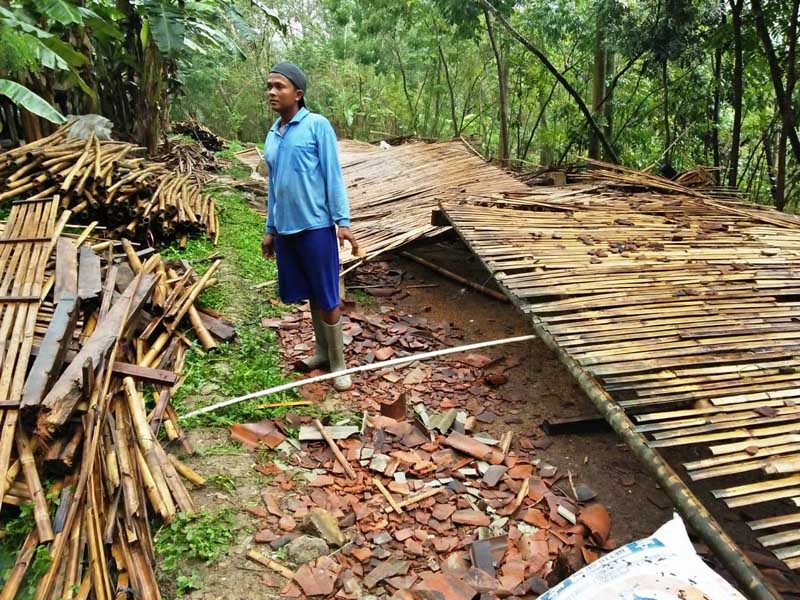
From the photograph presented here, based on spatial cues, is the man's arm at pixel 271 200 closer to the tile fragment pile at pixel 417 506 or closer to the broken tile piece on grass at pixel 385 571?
the tile fragment pile at pixel 417 506

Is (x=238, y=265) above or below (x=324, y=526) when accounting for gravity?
above

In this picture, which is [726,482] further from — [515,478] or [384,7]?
[384,7]

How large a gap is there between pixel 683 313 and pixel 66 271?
129 inches

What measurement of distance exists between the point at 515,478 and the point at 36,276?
277cm

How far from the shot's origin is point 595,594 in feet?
4.63

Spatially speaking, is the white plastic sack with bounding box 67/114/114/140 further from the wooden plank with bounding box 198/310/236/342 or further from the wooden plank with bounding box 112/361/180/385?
the wooden plank with bounding box 112/361/180/385

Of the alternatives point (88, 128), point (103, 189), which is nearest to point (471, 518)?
point (103, 189)

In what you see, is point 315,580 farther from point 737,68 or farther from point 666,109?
point 666,109

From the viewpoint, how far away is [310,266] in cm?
294

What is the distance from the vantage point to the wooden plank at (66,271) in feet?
9.62

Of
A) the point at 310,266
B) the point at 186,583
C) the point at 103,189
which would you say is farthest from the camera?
the point at 103,189

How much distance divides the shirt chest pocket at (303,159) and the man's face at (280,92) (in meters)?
0.21

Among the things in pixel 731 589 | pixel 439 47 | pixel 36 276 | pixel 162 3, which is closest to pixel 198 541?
pixel 731 589

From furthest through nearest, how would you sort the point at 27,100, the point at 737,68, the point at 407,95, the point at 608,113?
the point at 407,95 → the point at 608,113 → the point at 737,68 → the point at 27,100
